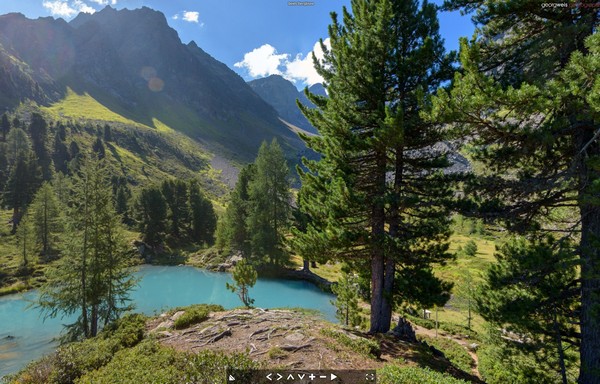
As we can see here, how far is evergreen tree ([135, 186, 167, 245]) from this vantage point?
6800 centimetres

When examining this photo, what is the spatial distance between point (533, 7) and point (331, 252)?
447 inches

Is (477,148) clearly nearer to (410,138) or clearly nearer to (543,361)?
(410,138)

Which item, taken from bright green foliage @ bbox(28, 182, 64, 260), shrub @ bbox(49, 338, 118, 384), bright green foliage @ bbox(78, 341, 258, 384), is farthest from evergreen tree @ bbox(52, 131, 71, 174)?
bright green foliage @ bbox(78, 341, 258, 384)

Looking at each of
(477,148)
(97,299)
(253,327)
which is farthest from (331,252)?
(97,299)

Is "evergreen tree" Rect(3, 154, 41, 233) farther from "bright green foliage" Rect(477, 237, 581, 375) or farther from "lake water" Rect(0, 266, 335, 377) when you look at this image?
"bright green foliage" Rect(477, 237, 581, 375)

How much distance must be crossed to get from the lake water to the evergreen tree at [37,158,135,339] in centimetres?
325

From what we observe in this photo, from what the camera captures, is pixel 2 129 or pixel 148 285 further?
pixel 2 129

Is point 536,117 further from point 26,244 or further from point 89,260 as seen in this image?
point 26,244

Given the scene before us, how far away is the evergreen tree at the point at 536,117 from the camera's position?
25.8 ft

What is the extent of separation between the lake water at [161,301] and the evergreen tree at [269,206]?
535cm

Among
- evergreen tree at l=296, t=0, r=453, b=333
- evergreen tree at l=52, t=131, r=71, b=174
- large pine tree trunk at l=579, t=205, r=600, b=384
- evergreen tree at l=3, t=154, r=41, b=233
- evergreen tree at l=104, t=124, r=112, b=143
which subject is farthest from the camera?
evergreen tree at l=104, t=124, r=112, b=143

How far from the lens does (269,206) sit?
47.5 m

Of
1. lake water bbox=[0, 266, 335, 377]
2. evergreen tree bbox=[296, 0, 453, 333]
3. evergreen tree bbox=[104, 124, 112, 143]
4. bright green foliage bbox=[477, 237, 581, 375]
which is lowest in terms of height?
lake water bbox=[0, 266, 335, 377]

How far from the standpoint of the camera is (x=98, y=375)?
10.5 meters
